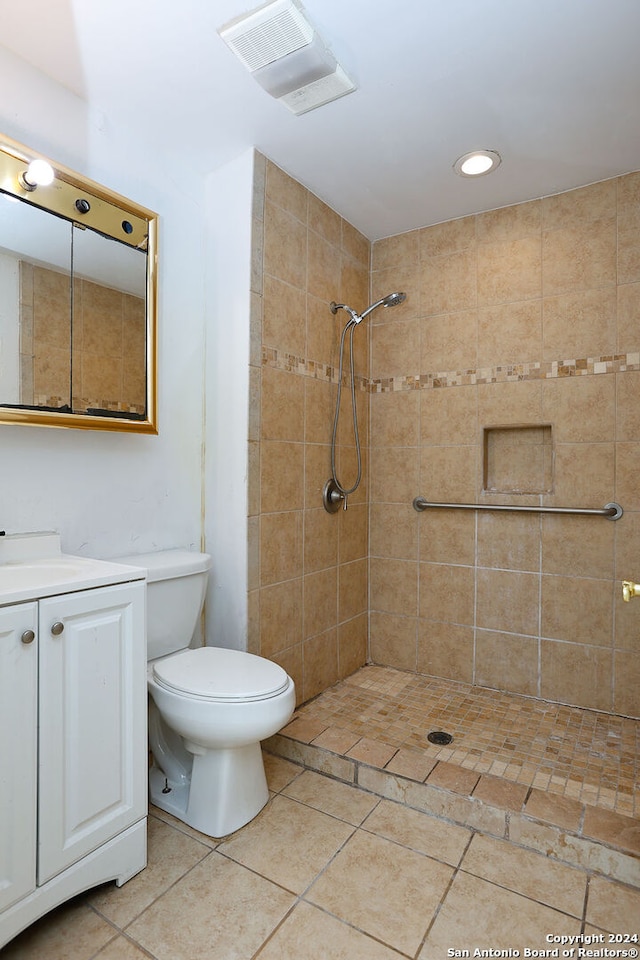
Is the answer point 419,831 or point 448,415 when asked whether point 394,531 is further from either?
point 419,831

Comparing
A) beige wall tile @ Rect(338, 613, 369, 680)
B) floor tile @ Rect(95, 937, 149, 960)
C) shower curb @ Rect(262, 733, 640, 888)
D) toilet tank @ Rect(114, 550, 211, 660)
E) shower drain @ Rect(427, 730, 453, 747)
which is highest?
toilet tank @ Rect(114, 550, 211, 660)

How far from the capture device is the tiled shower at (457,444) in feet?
7.08

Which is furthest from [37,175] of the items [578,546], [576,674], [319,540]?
[576,674]

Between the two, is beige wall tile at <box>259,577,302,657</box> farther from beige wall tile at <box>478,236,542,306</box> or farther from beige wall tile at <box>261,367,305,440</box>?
beige wall tile at <box>478,236,542,306</box>

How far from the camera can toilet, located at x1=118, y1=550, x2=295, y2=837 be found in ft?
4.89

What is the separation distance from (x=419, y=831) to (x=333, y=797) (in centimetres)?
30

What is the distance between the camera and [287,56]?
149cm

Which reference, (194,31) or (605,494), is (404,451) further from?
(194,31)

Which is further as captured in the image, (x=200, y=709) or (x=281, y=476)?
(x=281, y=476)

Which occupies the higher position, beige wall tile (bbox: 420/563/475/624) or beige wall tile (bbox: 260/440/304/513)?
beige wall tile (bbox: 260/440/304/513)

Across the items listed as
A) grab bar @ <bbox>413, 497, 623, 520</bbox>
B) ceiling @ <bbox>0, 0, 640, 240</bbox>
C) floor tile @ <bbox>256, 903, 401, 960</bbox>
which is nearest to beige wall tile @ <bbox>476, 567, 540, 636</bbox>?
grab bar @ <bbox>413, 497, 623, 520</bbox>

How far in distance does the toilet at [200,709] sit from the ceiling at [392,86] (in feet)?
5.01

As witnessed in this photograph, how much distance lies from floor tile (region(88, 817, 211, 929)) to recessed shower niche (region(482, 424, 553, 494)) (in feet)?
5.92

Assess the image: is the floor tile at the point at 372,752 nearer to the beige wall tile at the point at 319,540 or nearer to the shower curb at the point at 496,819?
the shower curb at the point at 496,819
